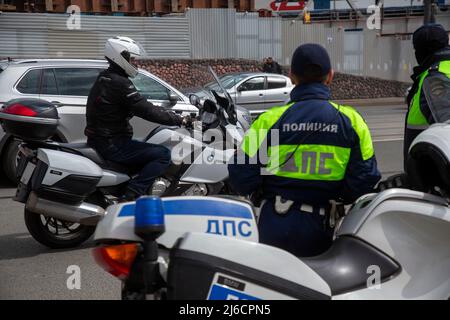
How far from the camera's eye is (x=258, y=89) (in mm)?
17219

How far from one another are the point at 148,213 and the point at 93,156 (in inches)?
124

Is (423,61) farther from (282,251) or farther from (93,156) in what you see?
(93,156)

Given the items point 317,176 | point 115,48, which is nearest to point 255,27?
point 115,48

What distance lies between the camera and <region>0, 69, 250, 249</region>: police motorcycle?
16.5ft

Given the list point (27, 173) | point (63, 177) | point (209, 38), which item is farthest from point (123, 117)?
point (209, 38)

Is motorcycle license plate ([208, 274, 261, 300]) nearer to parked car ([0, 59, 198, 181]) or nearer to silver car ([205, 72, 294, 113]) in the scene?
parked car ([0, 59, 198, 181])

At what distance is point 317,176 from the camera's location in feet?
9.50

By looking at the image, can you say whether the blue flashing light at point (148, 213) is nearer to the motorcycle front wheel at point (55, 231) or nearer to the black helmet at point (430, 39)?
the black helmet at point (430, 39)

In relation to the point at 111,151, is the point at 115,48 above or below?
above

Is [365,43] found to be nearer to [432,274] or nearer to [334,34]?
[334,34]

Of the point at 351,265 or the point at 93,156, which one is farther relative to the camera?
the point at 93,156
